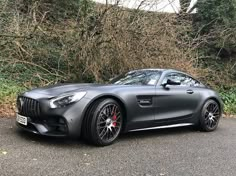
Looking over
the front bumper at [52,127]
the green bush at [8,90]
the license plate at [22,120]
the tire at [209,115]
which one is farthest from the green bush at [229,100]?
the license plate at [22,120]

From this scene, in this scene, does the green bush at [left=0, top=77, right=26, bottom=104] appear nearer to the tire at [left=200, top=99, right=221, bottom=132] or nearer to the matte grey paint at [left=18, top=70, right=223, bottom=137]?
the matte grey paint at [left=18, top=70, right=223, bottom=137]

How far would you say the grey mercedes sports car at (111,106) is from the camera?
20.2 feet

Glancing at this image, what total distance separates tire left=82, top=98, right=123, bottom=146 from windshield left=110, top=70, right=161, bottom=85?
1001 mm

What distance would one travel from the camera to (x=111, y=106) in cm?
645

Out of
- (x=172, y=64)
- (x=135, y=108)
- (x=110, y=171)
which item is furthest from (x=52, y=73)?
(x=110, y=171)

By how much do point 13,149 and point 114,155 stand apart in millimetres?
1537

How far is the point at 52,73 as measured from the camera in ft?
39.4

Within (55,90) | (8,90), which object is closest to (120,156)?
(55,90)

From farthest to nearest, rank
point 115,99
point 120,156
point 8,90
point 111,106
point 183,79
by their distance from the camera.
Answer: point 8,90, point 183,79, point 115,99, point 111,106, point 120,156

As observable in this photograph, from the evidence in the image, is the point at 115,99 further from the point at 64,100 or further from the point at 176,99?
the point at 176,99

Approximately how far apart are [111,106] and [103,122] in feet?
1.02

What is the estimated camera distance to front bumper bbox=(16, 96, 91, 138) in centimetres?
605

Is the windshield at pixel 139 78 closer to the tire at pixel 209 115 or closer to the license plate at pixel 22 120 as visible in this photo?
the tire at pixel 209 115

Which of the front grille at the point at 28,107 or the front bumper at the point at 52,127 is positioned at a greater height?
the front grille at the point at 28,107
